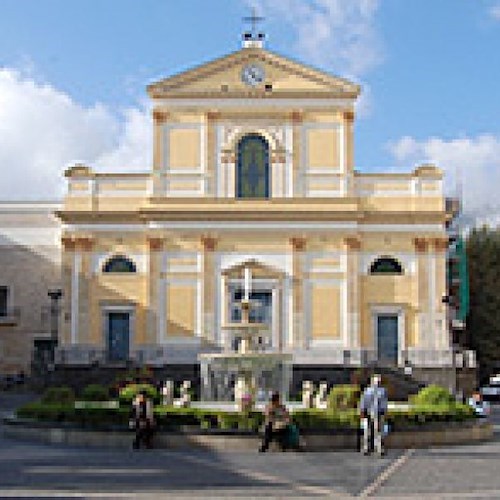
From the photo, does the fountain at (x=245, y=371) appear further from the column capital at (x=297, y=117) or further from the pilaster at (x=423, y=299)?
the column capital at (x=297, y=117)

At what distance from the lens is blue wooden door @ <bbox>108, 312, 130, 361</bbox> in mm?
45188

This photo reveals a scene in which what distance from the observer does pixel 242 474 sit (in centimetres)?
1620

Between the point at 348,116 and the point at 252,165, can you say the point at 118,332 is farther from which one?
the point at 348,116

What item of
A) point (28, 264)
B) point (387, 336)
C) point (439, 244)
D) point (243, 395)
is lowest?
point (243, 395)

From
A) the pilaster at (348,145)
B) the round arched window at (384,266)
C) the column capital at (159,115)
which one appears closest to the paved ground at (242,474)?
the round arched window at (384,266)

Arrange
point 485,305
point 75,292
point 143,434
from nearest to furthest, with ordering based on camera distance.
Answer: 1. point 143,434
2. point 75,292
3. point 485,305

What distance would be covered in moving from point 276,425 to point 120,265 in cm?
2721

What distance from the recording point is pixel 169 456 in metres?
18.9

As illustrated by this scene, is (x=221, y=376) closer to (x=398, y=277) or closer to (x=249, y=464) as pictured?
(x=249, y=464)

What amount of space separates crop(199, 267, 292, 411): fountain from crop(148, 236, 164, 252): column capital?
15102 mm

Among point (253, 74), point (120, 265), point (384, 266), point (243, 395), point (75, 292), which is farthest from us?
point (253, 74)

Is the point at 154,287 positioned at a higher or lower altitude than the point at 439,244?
lower

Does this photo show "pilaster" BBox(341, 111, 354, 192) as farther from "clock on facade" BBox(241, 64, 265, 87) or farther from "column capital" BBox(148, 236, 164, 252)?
"column capital" BBox(148, 236, 164, 252)

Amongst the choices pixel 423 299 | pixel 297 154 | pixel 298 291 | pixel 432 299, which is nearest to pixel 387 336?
pixel 423 299
